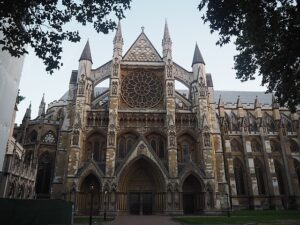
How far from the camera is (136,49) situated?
35.6 metres

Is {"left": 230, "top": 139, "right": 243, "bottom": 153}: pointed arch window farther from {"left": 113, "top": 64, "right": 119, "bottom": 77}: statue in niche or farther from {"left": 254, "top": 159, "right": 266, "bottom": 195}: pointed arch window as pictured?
{"left": 113, "top": 64, "right": 119, "bottom": 77}: statue in niche

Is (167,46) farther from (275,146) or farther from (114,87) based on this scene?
(275,146)

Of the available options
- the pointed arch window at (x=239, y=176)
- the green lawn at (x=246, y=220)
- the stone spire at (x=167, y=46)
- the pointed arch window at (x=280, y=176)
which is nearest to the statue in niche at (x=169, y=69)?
the stone spire at (x=167, y=46)

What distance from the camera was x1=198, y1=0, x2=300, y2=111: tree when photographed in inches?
392

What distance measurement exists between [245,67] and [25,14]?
11115 mm

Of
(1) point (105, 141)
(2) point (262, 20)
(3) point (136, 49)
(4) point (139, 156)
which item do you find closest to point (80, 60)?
(3) point (136, 49)

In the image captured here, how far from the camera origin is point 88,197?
2777 cm

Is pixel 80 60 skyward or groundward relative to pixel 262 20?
skyward

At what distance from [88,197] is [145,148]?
7.86 metres

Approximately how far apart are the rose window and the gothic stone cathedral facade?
122mm

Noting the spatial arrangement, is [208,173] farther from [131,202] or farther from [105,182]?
[105,182]

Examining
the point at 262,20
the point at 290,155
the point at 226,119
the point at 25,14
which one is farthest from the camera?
the point at 226,119

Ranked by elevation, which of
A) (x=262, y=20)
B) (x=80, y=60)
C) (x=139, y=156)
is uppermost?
(x=80, y=60)

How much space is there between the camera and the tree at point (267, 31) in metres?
9.97
